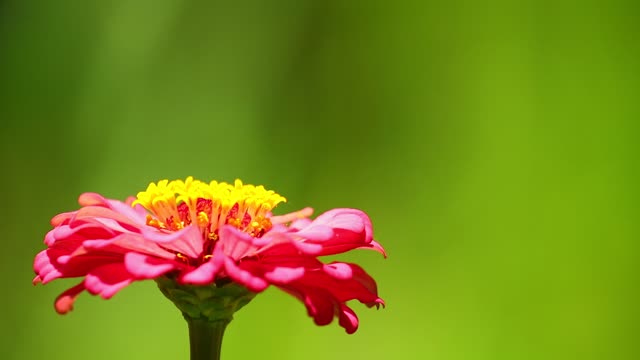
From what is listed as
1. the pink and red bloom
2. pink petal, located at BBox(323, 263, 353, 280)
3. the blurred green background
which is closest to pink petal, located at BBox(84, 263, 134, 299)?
the pink and red bloom

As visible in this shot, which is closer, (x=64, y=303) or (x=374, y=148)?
(x=64, y=303)

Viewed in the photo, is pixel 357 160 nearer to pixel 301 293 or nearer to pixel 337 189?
pixel 337 189

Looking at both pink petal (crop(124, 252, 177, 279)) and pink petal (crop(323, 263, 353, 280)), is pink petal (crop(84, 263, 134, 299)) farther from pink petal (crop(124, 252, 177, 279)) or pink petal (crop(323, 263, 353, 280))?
pink petal (crop(323, 263, 353, 280))

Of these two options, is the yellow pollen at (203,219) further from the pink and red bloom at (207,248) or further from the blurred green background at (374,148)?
the blurred green background at (374,148)

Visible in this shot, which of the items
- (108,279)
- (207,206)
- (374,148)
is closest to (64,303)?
(108,279)

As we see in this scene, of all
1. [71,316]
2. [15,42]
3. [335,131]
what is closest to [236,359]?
[71,316]

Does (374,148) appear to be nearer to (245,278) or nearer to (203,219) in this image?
(203,219)

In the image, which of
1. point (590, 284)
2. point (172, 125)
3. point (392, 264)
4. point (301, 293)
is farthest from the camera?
point (172, 125)
